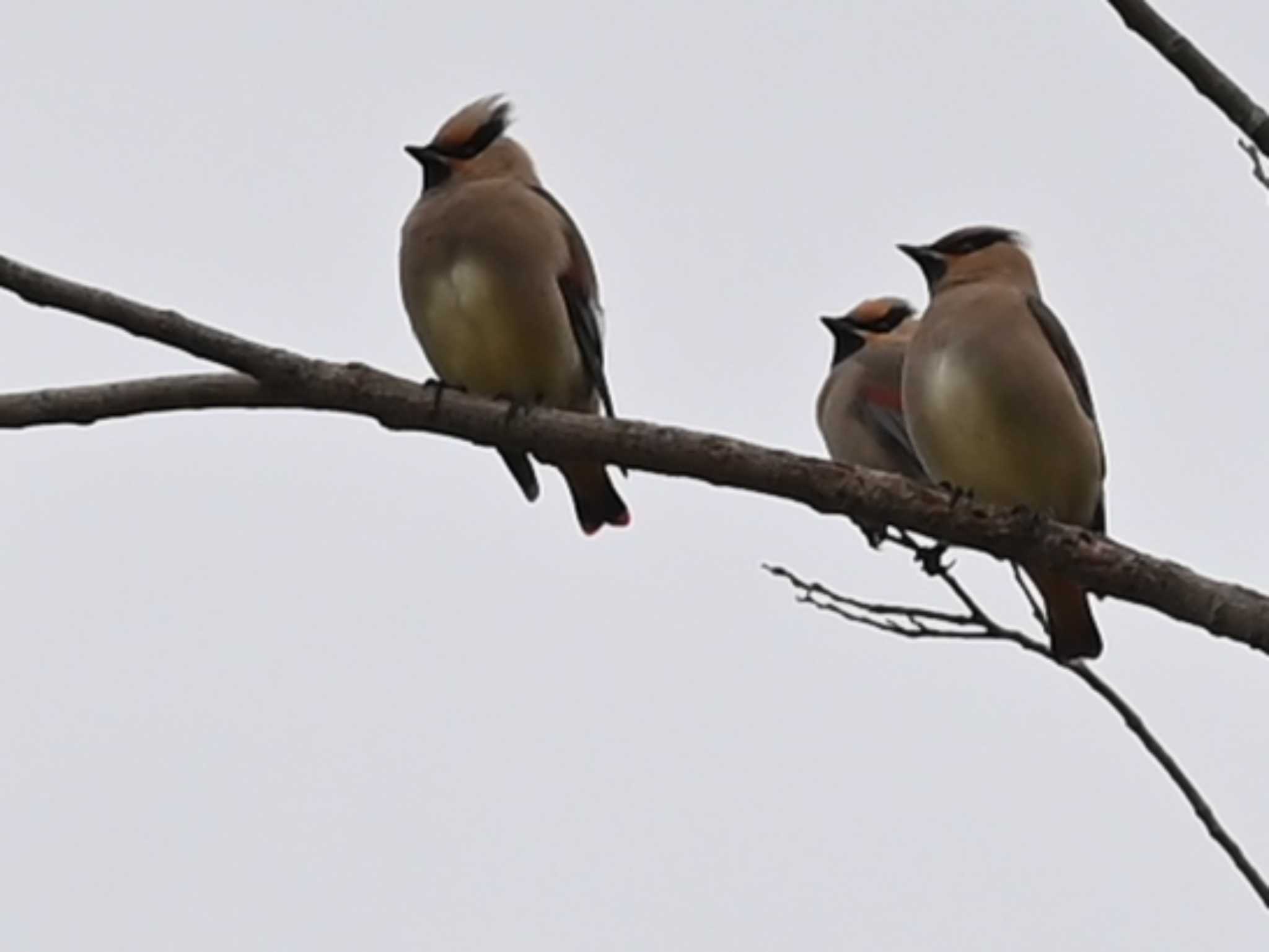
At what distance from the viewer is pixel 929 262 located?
6.28 m

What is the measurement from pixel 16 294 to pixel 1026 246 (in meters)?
3.42

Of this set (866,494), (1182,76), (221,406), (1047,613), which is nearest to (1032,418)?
(1047,613)

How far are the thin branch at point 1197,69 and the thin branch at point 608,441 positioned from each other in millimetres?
805

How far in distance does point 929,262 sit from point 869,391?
5.53 ft

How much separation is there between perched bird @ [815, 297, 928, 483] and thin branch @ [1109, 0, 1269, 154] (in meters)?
4.66

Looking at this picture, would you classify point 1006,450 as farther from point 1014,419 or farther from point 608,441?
point 608,441

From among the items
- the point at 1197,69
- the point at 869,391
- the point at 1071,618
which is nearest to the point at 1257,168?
the point at 1197,69

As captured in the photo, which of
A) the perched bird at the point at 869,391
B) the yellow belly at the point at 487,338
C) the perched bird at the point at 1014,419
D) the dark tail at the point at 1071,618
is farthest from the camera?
the perched bird at the point at 869,391

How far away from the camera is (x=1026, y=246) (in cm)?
627

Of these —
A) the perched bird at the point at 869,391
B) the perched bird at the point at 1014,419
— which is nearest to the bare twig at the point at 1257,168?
the perched bird at the point at 1014,419

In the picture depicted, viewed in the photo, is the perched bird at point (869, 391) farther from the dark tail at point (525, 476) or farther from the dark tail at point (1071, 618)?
the dark tail at point (1071, 618)

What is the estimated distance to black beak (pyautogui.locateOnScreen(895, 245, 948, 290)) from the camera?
6.22m

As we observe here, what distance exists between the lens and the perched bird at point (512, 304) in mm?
5766

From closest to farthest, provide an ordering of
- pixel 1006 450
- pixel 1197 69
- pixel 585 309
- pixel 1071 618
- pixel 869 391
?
pixel 1197 69
pixel 1071 618
pixel 1006 450
pixel 585 309
pixel 869 391
